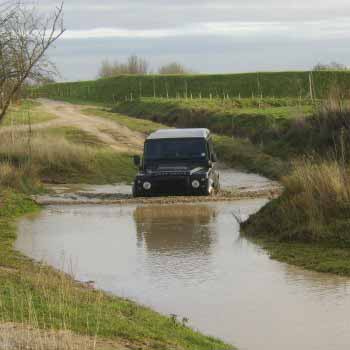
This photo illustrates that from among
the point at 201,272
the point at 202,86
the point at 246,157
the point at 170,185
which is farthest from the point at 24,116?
the point at 202,86

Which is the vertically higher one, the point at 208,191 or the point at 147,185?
the point at 147,185

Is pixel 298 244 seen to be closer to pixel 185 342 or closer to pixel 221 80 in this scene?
pixel 185 342

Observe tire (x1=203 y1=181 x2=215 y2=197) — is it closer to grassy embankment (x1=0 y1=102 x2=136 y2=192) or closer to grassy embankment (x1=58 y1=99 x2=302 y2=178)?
grassy embankment (x1=0 y1=102 x2=136 y2=192)

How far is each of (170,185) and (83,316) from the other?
1375 centimetres

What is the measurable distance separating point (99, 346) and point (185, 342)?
1.18 meters

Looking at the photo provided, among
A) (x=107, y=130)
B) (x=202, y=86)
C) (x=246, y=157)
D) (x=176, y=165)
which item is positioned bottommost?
(x=246, y=157)

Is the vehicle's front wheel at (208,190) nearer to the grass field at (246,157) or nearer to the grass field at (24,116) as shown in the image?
the grass field at (246,157)

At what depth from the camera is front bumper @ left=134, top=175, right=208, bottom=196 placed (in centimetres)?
2336

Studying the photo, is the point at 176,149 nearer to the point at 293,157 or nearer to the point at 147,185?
the point at 147,185

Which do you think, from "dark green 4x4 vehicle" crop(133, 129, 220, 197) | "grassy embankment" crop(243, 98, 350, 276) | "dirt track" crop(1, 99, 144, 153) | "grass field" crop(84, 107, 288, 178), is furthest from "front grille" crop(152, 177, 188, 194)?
"dirt track" crop(1, 99, 144, 153)

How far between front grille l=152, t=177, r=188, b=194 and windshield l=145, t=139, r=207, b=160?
86 cm

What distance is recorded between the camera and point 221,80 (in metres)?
86.4

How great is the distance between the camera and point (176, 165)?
24.0m

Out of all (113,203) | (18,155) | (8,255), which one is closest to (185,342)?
(8,255)
